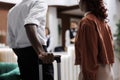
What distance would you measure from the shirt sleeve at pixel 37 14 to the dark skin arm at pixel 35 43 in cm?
4

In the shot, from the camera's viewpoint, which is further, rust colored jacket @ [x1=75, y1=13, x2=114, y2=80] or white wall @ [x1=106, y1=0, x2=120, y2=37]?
white wall @ [x1=106, y1=0, x2=120, y2=37]

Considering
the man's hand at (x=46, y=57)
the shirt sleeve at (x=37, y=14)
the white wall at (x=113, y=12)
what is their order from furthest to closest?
the white wall at (x=113, y=12)
the shirt sleeve at (x=37, y=14)
the man's hand at (x=46, y=57)

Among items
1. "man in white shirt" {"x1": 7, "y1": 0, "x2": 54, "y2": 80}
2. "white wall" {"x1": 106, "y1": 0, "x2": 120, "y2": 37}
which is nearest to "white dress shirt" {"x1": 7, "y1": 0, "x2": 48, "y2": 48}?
"man in white shirt" {"x1": 7, "y1": 0, "x2": 54, "y2": 80}

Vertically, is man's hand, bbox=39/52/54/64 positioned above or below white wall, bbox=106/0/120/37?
below

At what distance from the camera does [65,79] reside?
5.03 metres

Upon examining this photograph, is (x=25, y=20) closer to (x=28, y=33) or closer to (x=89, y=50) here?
(x=28, y=33)

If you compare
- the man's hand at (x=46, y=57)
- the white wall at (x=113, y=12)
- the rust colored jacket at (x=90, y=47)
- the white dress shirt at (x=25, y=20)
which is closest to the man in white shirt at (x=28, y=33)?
the white dress shirt at (x=25, y=20)

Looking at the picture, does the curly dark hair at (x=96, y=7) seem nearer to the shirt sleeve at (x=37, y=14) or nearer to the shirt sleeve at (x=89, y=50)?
the shirt sleeve at (x=89, y=50)

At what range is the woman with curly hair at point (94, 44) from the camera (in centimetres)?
185

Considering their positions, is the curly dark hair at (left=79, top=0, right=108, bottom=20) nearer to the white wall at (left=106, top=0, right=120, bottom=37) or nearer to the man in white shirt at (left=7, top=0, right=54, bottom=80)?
the man in white shirt at (left=7, top=0, right=54, bottom=80)

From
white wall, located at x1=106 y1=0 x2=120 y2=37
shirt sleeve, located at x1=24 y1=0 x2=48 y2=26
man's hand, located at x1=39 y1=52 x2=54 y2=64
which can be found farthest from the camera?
white wall, located at x1=106 y1=0 x2=120 y2=37

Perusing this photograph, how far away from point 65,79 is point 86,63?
3.23m

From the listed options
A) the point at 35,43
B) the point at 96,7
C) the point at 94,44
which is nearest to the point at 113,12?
the point at 96,7

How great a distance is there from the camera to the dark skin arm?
5.80 feet
